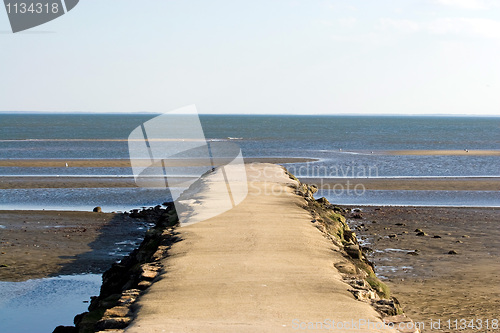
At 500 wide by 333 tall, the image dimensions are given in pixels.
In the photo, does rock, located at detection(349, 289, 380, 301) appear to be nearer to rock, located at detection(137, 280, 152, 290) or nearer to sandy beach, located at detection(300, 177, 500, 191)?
rock, located at detection(137, 280, 152, 290)

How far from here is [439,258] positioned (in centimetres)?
1365

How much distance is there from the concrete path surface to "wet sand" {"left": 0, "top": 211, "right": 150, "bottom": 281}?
3.68m

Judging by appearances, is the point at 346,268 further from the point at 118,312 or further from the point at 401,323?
the point at 118,312

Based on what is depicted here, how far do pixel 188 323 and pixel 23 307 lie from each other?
17.6 feet

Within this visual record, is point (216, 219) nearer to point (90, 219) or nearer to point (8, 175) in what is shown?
point (90, 219)

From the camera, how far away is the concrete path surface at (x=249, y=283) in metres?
6.16

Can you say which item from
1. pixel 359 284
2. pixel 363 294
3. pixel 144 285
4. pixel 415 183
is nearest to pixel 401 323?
pixel 363 294

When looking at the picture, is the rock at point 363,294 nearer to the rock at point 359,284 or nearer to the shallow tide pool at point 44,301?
the rock at point 359,284

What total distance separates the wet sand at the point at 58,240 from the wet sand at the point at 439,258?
622cm

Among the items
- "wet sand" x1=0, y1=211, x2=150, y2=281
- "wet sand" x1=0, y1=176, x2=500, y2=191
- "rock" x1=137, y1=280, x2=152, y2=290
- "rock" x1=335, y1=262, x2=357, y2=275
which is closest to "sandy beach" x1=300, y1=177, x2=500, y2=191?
"wet sand" x1=0, y1=176, x2=500, y2=191

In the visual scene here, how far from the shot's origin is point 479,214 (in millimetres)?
19672

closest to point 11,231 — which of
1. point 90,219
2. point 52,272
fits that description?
point 90,219

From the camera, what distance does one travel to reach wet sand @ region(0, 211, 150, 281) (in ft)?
42.7

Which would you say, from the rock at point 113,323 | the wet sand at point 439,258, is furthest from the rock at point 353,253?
the rock at point 113,323
